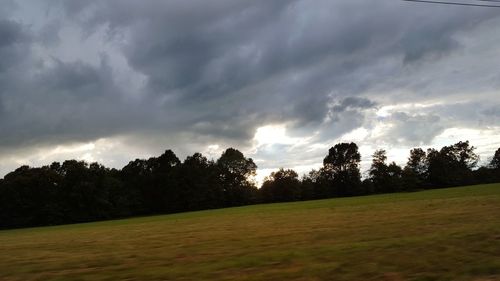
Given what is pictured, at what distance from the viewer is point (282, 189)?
146875 mm

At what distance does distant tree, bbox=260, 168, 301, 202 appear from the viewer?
475 feet

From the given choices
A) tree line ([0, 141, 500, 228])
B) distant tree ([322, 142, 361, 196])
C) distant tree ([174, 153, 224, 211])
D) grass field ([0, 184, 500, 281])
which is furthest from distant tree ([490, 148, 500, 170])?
grass field ([0, 184, 500, 281])

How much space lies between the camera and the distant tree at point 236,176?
450 ft

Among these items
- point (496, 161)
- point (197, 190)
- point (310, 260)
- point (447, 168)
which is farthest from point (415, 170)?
point (310, 260)

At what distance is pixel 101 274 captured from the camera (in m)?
13.1

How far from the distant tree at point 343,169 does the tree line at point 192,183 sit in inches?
11.4

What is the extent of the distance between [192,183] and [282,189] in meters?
28.3

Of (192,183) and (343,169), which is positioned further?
(343,169)

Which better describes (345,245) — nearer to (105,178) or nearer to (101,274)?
(101,274)

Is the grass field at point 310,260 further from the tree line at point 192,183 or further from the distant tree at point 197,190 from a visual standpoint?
the distant tree at point 197,190

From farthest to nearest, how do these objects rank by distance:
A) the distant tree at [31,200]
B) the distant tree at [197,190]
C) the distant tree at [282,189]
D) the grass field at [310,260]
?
the distant tree at [282,189], the distant tree at [197,190], the distant tree at [31,200], the grass field at [310,260]

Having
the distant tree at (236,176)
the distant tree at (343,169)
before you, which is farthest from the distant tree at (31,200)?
the distant tree at (343,169)

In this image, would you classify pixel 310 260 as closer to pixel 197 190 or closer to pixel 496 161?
pixel 197 190

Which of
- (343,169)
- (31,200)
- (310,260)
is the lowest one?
(310,260)
